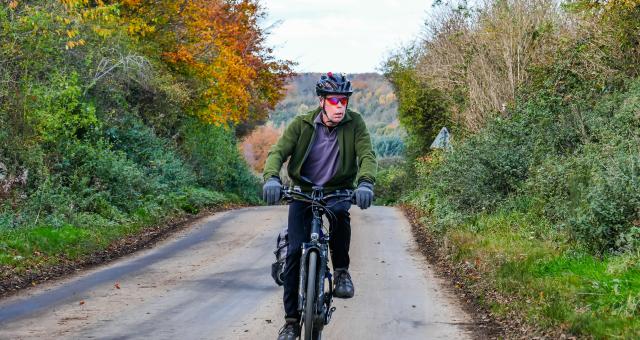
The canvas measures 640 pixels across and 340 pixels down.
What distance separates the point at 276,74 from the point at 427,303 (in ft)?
122

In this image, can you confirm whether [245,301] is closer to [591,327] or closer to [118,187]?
[591,327]

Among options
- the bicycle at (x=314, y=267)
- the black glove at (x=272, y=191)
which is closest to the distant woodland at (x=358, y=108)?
the bicycle at (x=314, y=267)

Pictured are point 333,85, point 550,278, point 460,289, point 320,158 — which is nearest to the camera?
point 333,85

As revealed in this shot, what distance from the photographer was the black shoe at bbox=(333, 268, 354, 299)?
7.84 meters

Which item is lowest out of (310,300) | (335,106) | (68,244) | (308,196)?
(68,244)

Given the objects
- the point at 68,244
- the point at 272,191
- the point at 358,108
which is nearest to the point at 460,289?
the point at 272,191

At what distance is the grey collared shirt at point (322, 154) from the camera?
7632 mm

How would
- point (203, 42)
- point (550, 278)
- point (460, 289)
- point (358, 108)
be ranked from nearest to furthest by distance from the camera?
point (550, 278)
point (460, 289)
point (203, 42)
point (358, 108)

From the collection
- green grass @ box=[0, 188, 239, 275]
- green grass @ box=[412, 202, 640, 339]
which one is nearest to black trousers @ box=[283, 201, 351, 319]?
green grass @ box=[412, 202, 640, 339]

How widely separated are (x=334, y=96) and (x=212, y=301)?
4.75 metres

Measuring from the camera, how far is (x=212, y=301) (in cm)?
1139

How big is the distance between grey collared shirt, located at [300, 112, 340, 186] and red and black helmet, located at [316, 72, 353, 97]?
0.85ft

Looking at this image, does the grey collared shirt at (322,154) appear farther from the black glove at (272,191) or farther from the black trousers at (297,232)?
the black glove at (272,191)

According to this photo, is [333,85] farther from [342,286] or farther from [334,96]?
[342,286]
